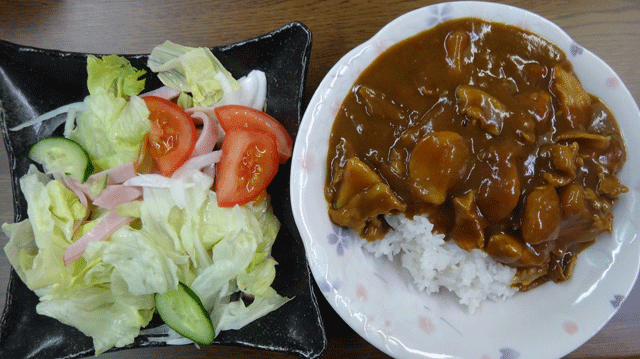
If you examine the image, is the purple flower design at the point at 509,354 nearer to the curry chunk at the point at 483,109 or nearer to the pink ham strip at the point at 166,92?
the curry chunk at the point at 483,109

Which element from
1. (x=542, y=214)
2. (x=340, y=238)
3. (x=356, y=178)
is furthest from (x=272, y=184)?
(x=542, y=214)

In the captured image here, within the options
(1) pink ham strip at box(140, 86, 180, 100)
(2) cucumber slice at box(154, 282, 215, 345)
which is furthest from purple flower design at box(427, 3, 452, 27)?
(2) cucumber slice at box(154, 282, 215, 345)

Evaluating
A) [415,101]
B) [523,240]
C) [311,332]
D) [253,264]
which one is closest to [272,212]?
[253,264]

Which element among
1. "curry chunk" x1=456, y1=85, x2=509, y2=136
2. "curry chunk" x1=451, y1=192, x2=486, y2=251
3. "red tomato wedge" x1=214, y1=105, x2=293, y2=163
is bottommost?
"curry chunk" x1=451, y1=192, x2=486, y2=251

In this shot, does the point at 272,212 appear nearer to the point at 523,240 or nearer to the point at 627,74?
the point at 523,240

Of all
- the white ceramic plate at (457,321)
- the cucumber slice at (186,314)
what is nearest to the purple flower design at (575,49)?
the white ceramic plate at (457,321)

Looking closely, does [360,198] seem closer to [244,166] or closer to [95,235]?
[244,166]

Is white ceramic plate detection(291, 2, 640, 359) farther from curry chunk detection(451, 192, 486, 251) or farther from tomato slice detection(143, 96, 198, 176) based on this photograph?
tomato slice detection(143, 96, 198, 176)
